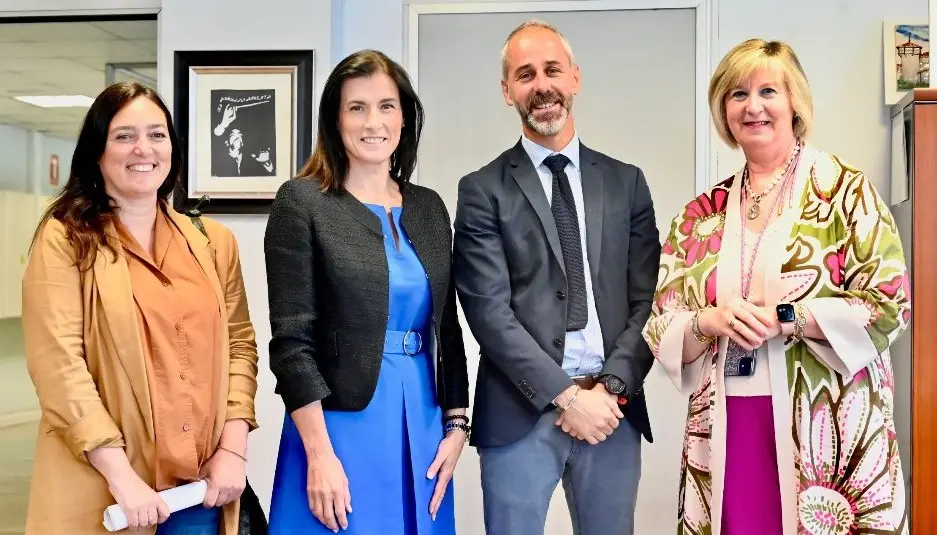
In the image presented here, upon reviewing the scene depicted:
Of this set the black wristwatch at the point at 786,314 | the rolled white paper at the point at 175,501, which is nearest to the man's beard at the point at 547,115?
the black wristwatch at the point at 786,314

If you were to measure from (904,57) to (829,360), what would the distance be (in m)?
1.98

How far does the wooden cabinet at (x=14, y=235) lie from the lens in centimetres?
366

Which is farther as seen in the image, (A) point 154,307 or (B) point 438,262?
(B) point 438,262

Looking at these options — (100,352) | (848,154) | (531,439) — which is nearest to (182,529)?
(100,352)

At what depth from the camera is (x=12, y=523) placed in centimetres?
351

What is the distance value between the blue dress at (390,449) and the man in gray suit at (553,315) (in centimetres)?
18

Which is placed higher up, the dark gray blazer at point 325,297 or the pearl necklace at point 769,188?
the pearl necklace at point 769,188

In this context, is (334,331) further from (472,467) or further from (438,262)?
(472,467)

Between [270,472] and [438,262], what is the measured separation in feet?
5.68

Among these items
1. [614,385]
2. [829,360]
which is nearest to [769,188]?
[829,360]

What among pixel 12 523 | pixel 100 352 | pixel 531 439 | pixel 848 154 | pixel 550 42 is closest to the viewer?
pixel 100 352

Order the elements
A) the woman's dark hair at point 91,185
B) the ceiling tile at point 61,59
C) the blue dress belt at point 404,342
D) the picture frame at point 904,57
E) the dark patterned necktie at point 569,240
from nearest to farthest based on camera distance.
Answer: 1. the woman's dark hair at point 91,185
2. the blue dress belt at point 404,342
3. the dark patterned necktie at point 569,240
4. the picture frame at point 904,57
5. the ceiling tile at point 61,59

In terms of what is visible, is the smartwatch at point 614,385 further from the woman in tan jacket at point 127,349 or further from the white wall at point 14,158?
the white wall at point 14,158

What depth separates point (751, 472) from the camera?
1826 millimetres
